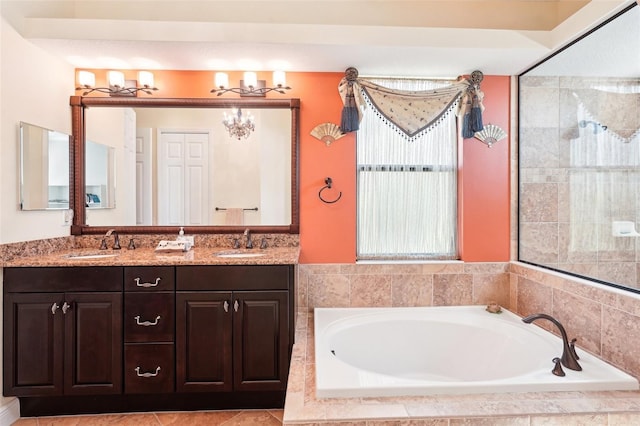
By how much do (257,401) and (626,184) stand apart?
2.95m

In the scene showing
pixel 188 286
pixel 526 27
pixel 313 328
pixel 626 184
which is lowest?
pixel 313 328

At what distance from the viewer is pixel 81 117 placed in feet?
8.41

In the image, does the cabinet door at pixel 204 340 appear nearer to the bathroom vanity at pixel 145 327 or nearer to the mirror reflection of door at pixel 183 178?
the bathroom vanity at pixel 145 327

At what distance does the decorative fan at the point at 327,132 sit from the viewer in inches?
101

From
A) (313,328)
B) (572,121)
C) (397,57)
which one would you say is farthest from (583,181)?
(313,328)

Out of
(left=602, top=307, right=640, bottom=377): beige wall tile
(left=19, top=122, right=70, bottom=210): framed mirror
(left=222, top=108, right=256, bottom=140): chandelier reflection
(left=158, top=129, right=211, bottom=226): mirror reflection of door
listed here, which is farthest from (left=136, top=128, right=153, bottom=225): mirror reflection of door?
(left=602, top=307, right=640, bottom=377): beige wall tile

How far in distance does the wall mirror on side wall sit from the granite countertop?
1.90 meters

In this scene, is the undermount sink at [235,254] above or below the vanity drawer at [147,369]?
above

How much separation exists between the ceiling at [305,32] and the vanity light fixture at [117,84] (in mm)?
74

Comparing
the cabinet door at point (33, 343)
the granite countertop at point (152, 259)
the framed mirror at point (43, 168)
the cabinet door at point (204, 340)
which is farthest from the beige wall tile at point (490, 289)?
the framed mirror at point (43, 168)

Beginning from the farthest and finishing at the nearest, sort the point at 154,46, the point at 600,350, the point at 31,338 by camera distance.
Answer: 1. the point at 154,46
2. the point at 31,338
3. the point at 600,350

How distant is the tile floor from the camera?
2.05 meters

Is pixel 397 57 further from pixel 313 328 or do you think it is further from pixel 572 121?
pixel 313 328

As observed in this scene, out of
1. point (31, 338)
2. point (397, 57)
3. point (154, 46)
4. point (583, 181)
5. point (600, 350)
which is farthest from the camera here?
point (583, 181)
